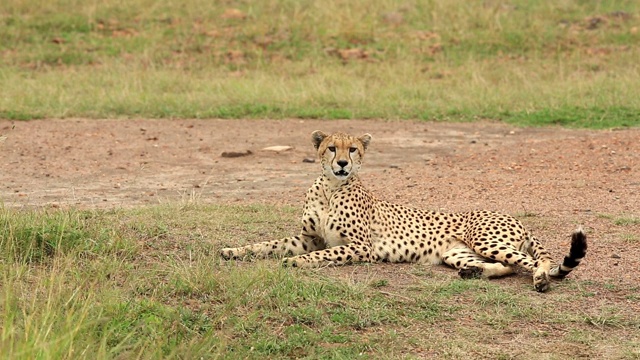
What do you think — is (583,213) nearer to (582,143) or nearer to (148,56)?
(582,143)

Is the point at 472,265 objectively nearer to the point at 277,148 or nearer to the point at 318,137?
the point at 318,137

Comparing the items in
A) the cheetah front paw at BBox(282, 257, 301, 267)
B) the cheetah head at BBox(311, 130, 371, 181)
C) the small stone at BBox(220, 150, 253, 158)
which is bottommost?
the small stone at BBox(220, 150, 253, 158)

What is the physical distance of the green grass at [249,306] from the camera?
4328mm

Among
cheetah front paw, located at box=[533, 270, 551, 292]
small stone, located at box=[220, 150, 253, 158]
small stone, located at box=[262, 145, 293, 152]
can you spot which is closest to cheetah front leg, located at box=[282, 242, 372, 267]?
cheetah front paw, located at box=[533, 270, 551, 292]

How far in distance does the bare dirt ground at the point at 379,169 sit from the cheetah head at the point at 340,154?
51.1 inches

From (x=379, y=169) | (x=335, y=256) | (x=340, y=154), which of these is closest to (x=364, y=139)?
(x=340, y=154)

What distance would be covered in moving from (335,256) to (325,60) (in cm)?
828

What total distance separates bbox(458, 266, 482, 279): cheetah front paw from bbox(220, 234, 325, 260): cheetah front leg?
37.1 inches

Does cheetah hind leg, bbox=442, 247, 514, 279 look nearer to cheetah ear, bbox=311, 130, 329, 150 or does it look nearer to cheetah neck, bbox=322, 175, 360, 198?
cheetah neck, bbox=322, 175, 360, 198

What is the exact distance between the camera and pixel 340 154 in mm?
5992

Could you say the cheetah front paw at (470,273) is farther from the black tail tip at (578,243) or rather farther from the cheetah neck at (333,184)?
the cheetah neck at (333,184)

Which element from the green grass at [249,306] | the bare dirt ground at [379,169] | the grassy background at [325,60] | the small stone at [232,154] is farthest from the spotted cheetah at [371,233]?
the grassy background at [325,60]

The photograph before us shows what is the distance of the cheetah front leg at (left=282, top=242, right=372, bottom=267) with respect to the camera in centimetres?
568

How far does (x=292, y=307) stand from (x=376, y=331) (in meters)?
0.42
